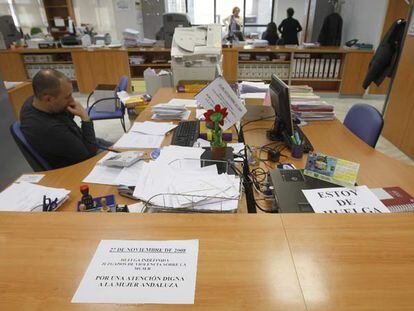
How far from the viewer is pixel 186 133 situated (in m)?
1.91

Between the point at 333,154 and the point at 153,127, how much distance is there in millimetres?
1211

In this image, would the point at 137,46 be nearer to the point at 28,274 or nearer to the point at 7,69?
the point at 7,69

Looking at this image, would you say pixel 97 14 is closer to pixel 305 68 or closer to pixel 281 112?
pixel 305 68

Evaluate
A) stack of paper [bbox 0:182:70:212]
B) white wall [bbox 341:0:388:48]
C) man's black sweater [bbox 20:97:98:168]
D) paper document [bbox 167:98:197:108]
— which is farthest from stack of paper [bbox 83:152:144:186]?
white wall [bbox 341:0:388:48]

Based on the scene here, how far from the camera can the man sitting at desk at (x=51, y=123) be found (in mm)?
1697

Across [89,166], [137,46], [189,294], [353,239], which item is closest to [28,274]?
[189,294]

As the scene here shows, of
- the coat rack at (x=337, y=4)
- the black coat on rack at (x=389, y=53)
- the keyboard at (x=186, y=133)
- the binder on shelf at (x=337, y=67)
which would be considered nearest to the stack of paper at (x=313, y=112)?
the keyboard at (x=186, y=133)

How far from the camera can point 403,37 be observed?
3.38m

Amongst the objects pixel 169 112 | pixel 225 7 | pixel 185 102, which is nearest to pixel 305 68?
pixel 185 102

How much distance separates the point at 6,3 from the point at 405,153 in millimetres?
8727

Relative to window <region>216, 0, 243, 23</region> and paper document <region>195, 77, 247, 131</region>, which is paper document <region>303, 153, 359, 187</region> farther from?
window <region>216, 0, 243, 23</region>

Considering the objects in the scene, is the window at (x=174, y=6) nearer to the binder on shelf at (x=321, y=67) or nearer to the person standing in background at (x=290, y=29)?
the person standing in background at (x=290, y=29)

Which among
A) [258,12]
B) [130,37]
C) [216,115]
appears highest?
[258,12]

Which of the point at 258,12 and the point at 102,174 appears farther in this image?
the point at 258,12
